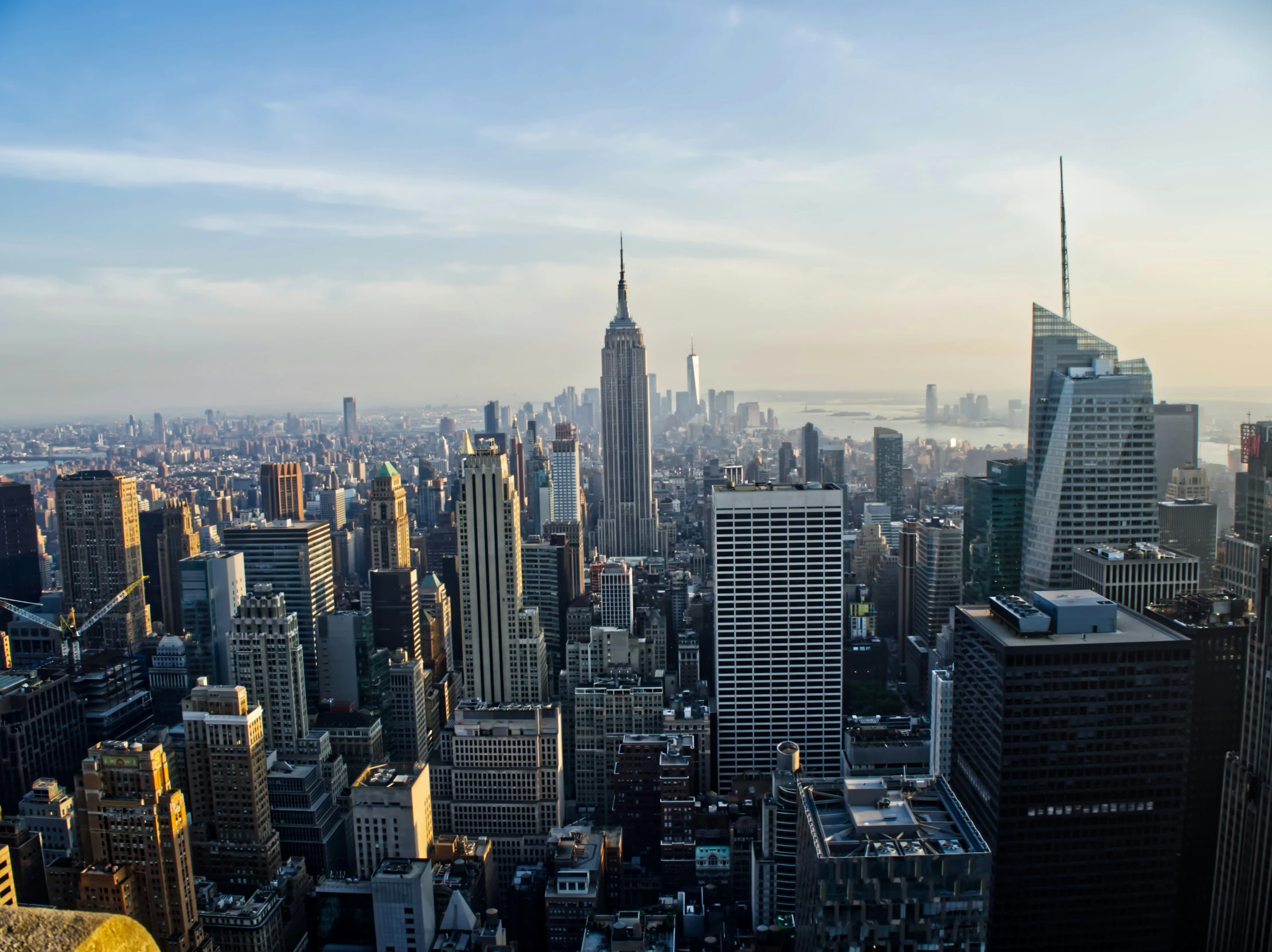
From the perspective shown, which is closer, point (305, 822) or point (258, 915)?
point (258, 915)

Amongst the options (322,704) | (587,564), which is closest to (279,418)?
(322,704)

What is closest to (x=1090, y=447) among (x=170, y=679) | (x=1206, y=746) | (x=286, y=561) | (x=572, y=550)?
(x=1206, y=746)

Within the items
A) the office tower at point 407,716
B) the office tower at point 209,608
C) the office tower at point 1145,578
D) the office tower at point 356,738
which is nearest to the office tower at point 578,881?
the office tower at point 356,738

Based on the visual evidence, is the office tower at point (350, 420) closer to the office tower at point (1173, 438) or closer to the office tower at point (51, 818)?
the office tower at point (51, 818)

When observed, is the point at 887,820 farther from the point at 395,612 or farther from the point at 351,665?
the point at 395,612

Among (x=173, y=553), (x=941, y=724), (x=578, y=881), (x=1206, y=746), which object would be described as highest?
(x=1206, y=746)
